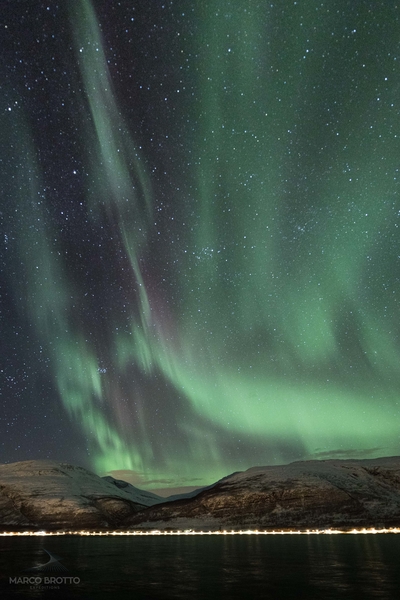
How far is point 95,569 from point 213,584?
53.3 feet

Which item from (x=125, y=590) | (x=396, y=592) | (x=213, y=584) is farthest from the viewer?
(x=213, y=584)

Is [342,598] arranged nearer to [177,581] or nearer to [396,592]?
[396,592]

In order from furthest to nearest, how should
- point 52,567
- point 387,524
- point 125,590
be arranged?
1. point 387,524
2. point 52,567
3. point 125,590

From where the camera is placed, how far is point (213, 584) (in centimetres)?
2977

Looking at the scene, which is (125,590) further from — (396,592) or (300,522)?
(300,522)

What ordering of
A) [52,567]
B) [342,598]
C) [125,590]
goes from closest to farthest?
[342,598]
[125,590]
[52,567]

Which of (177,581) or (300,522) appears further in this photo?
(300,522)

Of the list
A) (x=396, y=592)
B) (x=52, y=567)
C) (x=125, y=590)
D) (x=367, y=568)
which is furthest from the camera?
(x=52, y=567)

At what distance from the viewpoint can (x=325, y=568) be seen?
3831 cm

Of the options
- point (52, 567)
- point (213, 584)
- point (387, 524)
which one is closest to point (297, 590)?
point (213, 584)

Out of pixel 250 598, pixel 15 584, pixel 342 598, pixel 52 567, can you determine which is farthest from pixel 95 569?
pixel 342 598

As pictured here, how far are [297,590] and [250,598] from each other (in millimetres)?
4164

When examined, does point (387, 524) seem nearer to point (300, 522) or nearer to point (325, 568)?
point (300, 522)

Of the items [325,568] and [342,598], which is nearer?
[342,598]
